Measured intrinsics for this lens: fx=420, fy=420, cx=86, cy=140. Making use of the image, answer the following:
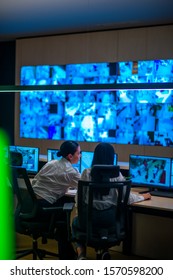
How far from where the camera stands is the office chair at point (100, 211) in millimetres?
3156

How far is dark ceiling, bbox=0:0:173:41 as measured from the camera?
518 cm

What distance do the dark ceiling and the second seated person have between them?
215 cm

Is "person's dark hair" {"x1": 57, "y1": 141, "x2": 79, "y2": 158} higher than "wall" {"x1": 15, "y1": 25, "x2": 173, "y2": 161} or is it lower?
lower

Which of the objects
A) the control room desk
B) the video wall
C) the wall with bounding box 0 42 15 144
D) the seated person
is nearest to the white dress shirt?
the seated person

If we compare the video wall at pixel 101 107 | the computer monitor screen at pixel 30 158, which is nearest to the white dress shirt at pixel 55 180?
the computer monitor screen at pixel 30 158

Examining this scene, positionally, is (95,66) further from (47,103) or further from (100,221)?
(100,221)

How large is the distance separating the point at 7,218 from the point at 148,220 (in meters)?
1.42

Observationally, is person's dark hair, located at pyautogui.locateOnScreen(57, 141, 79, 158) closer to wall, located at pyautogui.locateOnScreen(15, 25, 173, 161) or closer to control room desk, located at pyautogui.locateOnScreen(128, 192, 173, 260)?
control room desk, located at pyautogui.locateOnScreen(128, 192, 173, 260)

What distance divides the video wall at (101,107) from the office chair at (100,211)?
2963 mm

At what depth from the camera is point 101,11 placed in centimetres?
551

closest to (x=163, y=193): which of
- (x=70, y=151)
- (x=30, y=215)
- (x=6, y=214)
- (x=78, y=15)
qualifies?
(x=70, y=151)

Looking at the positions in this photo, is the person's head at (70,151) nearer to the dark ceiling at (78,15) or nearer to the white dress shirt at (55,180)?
the white dress shirt at (55,180)

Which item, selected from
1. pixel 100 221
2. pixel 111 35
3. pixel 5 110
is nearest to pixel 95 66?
pixel 111 35

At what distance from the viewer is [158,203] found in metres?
3.74
